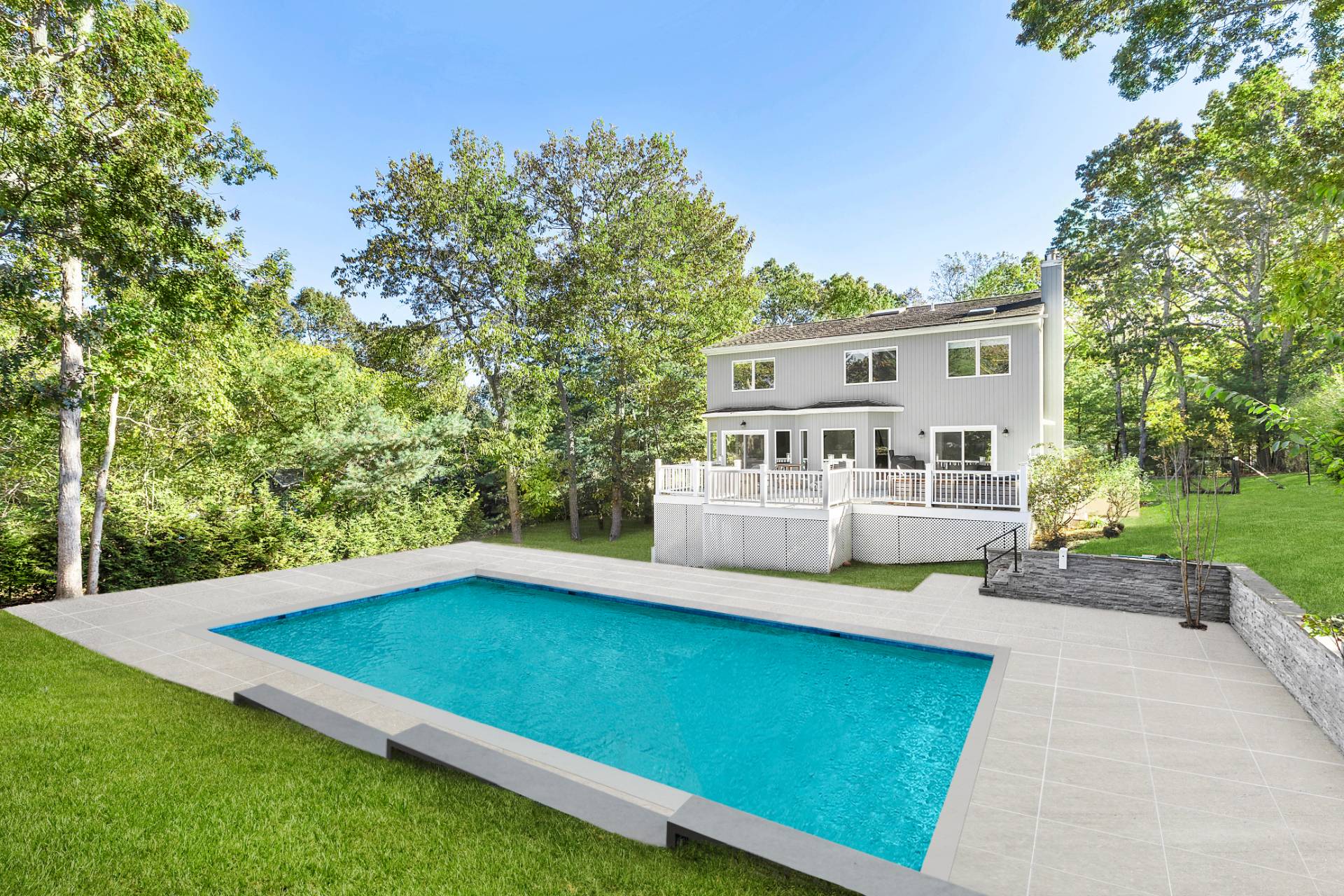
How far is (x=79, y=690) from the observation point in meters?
5.86

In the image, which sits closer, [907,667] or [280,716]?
[280,716]

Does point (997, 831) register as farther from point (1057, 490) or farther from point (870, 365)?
point (870, 365)

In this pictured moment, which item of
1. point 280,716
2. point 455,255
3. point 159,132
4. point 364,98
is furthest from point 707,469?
point 364,98

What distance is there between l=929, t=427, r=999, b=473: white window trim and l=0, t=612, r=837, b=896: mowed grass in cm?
1427

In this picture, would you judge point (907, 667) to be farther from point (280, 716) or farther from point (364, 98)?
point (364, 98)

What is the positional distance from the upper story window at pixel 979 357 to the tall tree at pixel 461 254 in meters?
14.1

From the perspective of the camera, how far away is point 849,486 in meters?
14.0

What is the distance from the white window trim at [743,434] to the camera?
63.6ft

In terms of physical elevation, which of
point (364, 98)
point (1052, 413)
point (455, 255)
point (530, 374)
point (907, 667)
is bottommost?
point (907, 667)

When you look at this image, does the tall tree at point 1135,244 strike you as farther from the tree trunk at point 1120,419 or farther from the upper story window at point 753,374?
the upper story window at point 753,374

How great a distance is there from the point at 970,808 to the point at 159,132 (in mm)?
13272

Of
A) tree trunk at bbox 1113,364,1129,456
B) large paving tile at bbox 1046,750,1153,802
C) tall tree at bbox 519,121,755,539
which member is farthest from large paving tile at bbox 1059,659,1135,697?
tree trunk at bbox 1113,364,1129,456

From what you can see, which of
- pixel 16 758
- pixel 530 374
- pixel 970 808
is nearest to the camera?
pixel 970 808

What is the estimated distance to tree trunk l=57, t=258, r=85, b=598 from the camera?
9906 millimetres
